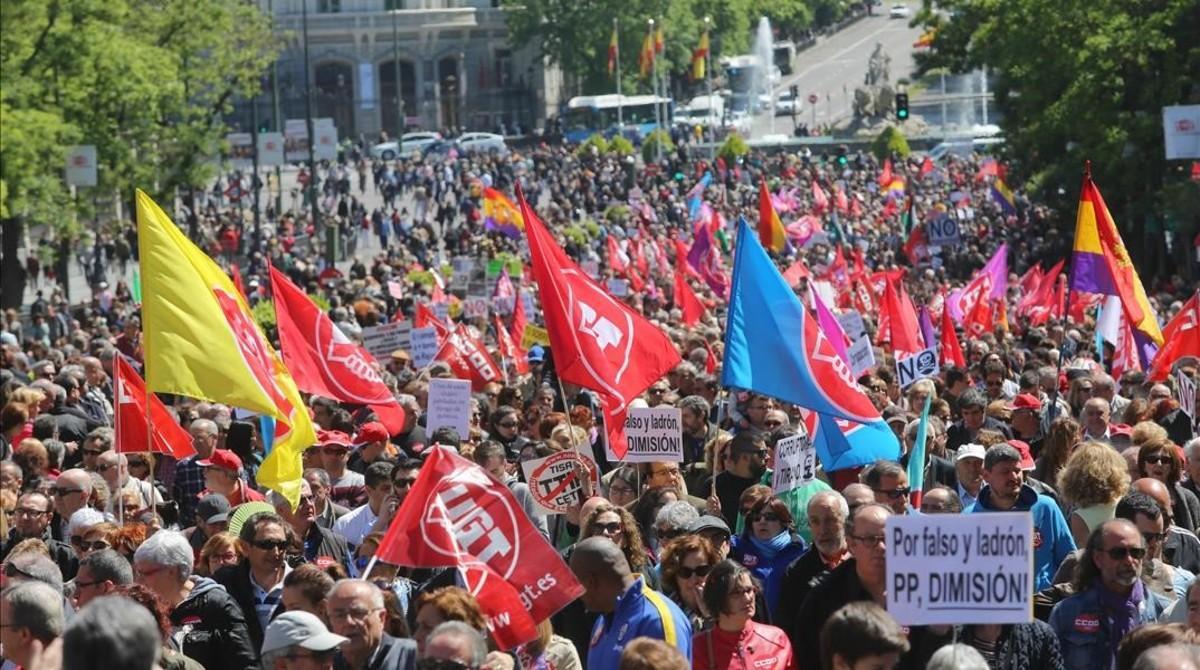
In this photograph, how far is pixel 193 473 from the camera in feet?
45.5

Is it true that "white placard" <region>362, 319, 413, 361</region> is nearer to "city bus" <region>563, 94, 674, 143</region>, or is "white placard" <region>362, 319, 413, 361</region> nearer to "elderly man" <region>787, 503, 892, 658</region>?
"elderly man" <region>787, 503, 892, 658</region>

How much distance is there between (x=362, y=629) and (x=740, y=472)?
4.92 meters

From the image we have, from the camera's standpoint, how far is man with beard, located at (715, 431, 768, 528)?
12508 millimetres

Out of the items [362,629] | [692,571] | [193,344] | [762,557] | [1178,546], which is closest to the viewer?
[362,629]

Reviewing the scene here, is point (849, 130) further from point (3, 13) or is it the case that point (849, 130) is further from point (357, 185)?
point (3, 13)

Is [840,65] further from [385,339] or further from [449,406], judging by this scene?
[449,406]

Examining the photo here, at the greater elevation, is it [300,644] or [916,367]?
[300,644]

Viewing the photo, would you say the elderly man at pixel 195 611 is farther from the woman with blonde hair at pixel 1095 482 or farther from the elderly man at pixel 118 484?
the woman with blonde hair at pixel 1095 482

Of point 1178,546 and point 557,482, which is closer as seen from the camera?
point 1178,546

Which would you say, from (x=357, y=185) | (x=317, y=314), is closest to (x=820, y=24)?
(x=357, y=185)

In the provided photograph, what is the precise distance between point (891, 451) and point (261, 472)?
10.9 ft

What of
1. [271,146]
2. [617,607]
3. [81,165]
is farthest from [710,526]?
[271,146]

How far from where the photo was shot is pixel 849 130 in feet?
318

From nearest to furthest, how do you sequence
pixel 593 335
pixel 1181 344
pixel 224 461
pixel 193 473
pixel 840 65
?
pixel 224 461
pixel 593 335
pixel 193 473
pixel 1181 344
pixel 840 65
